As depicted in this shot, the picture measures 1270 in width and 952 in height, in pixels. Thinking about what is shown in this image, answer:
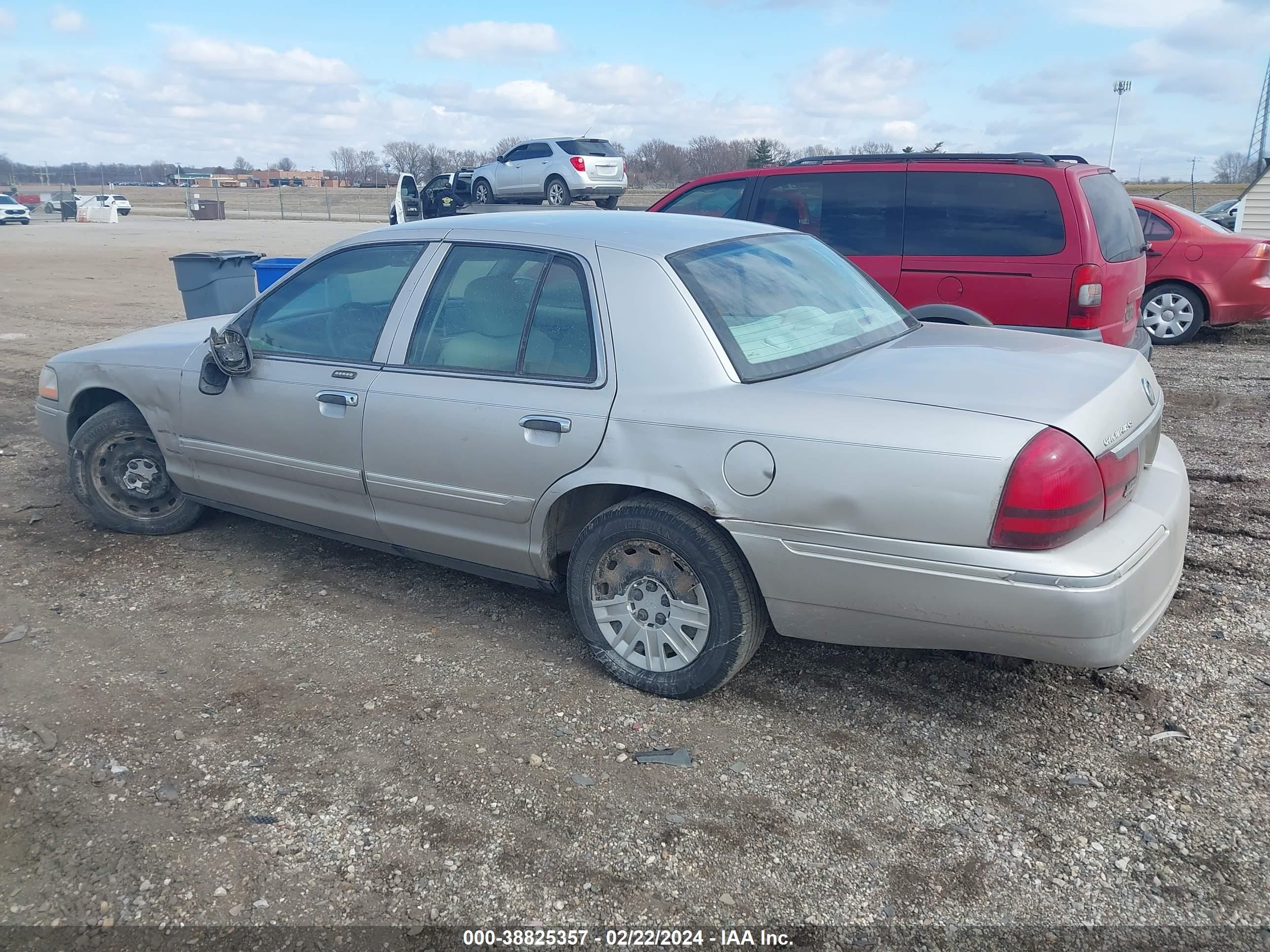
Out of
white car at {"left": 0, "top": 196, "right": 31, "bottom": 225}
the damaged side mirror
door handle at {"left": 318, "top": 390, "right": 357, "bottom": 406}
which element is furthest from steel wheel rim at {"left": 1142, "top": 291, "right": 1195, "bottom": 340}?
white car at {"left": 0, "top": 196, "right": 31, "bottom": 225}

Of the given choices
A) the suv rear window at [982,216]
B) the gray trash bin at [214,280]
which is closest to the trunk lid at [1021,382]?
the suv rear window at [982,216]

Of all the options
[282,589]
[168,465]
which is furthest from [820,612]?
[168,465]

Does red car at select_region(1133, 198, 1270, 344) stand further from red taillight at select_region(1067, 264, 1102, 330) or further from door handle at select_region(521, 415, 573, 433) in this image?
door handle at select_region(521, 415, 573, 433)

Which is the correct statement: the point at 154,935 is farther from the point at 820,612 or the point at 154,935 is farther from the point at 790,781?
the point at 820,612

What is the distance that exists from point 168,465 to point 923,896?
4.06m

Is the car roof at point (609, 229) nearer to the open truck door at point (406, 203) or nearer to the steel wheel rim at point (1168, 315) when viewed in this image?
the steel wheel rim at point (1168, 315)

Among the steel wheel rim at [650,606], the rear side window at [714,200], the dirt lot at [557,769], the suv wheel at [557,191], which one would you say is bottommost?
the dirt lot at [557,769]

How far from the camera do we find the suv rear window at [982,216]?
681cm

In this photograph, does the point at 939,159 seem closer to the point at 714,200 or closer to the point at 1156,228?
the point at 714,200

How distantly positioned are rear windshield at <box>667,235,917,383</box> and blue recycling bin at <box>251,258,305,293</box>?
5.28 m

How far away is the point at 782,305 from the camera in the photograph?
3842mm

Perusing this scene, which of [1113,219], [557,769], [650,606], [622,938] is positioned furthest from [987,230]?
[622,938]

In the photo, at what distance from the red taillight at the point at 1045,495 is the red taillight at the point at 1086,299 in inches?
164

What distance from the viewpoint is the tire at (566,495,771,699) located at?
3381 mm
